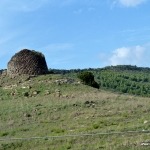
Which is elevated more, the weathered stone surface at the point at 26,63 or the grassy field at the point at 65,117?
the weathered stone surface at the point at 26,63

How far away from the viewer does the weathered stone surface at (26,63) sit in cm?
3766

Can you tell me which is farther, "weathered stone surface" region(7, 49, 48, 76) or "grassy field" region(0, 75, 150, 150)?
"weathered stone surface" region(7, 49, 48, 76)

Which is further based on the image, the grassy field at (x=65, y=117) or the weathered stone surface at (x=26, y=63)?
the weathered stone surface at (x=26, y=63)

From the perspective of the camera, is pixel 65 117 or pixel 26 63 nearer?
pixel 65 117

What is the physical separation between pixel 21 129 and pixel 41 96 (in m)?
10.3

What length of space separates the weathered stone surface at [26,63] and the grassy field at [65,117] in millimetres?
1070

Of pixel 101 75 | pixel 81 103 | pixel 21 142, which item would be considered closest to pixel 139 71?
pixel 101 75

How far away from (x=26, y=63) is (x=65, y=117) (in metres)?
14.6

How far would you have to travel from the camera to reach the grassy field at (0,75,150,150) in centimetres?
1616

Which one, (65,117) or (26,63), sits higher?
(26,63)

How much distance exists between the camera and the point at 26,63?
3778cm

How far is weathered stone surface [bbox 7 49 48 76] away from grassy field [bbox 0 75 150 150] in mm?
1070

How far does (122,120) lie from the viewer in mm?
21547

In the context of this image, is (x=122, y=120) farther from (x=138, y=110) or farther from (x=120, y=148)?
(x=120, y=148)
